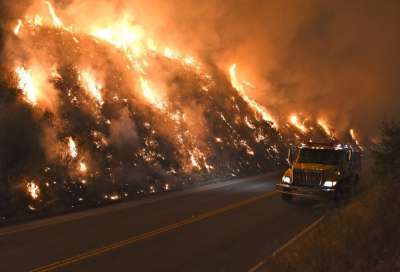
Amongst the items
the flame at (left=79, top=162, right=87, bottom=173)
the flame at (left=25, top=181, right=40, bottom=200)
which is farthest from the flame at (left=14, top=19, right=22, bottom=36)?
the flame at (left=25, top=181, right=40, bottom=200)

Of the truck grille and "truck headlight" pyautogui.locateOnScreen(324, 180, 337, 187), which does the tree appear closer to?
"truck headlight" pyautogui.locateOnScreen(324, 180, 337, 187)

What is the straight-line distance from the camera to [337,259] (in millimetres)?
6492

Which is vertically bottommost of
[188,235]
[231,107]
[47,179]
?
[188,235]

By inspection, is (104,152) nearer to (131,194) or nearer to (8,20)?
(131,194)

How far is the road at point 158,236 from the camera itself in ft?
27.1

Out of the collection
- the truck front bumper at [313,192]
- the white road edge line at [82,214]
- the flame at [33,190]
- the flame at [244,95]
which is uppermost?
the flame at [244,95]

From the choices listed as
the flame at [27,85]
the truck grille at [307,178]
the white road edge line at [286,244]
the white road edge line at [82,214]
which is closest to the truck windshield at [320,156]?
the truck grille at [307,178]

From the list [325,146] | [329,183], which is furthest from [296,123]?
[329,183]

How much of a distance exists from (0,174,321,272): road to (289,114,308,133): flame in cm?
3847

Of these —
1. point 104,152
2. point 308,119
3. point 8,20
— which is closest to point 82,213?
point 104,152

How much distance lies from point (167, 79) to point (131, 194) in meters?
15.1

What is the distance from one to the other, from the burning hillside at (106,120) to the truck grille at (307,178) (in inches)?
304

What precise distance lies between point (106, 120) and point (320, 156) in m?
12.2

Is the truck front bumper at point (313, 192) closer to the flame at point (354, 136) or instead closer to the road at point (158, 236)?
the road at point (158, 236)
